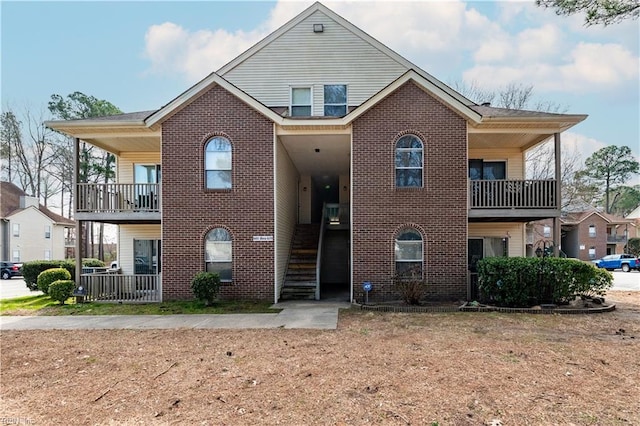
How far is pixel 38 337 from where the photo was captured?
25.2ft

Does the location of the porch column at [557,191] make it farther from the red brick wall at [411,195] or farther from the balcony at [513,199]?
the red brick wall at [411,195]

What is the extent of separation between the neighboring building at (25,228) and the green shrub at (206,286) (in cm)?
3273

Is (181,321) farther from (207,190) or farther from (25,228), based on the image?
(25,228)

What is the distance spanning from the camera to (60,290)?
11.2 metres

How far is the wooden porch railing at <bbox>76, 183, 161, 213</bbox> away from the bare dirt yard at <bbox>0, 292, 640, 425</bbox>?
479 centimetres

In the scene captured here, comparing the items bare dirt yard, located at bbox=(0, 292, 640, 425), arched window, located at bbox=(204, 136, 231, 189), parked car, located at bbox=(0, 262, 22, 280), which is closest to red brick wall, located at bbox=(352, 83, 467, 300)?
bare dirt yard, located at bbox=(0, 292, 640, 425)

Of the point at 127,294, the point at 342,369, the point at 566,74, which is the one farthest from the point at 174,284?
the point at 566,74

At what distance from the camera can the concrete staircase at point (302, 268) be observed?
11914 mm

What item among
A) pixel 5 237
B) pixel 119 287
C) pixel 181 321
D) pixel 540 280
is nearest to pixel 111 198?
pixel 119 287

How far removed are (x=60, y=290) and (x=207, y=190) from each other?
5.72 metres

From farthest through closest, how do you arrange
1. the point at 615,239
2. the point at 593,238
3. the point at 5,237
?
1. the point at 615,239
2. the point at 593,238
3. the point at 5,237

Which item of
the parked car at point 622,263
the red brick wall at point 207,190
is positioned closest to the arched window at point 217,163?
the red brick wall at point 207,190

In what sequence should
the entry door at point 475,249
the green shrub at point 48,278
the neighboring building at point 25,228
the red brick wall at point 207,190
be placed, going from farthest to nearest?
the neighboring building at point 25,228, the entry door at point 475,249, the green shrub at point 48,278, the red brick wall at point 207,190

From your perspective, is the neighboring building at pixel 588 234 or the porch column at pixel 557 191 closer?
the porch column at pixel 557 191
